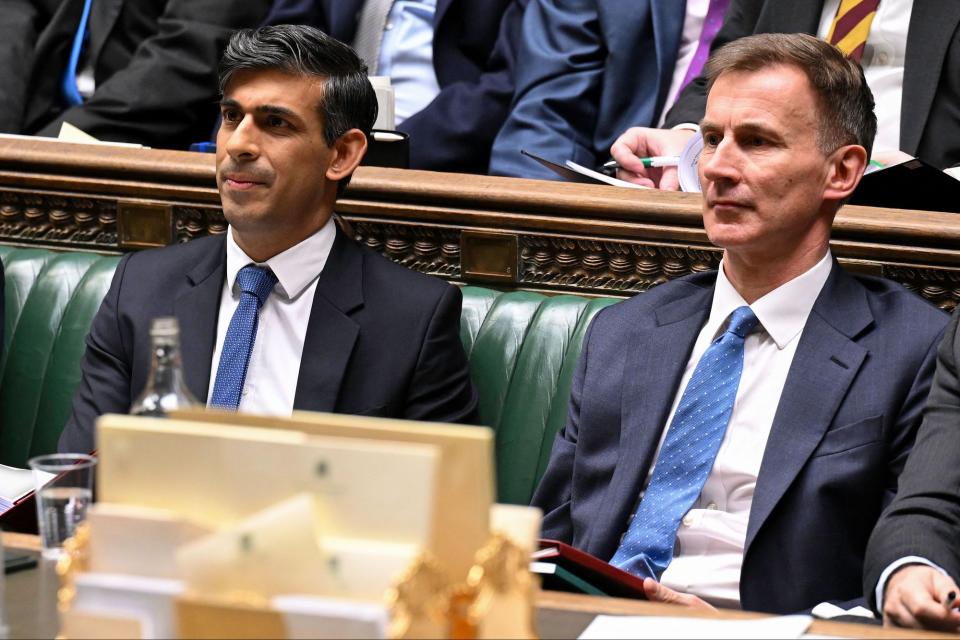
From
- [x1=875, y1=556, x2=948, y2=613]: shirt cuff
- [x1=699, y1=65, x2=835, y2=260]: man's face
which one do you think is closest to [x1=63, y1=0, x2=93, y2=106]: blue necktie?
[x1=699, y1=65, x2=835, y2=260]: man's face

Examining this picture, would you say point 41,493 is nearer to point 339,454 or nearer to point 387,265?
point 339,454

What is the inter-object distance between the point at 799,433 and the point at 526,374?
0.66 m

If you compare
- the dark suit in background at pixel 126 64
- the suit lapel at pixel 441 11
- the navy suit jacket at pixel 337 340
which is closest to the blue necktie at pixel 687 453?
the navy suit jacket at pixel 337 340

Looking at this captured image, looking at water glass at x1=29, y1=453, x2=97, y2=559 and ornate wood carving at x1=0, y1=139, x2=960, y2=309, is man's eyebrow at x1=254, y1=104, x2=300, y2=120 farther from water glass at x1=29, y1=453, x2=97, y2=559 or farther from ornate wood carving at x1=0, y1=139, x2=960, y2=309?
water glass at x1=29, y1=453, x2=97, y2=559

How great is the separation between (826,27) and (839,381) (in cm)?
136

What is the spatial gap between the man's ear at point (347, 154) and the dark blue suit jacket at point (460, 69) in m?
0.82

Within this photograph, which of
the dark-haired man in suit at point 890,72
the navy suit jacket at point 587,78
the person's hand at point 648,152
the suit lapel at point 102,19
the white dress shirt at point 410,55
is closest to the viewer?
the person's hand at point 648,152

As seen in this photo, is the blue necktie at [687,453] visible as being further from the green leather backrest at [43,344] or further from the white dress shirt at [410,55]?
the white dress shirt at [410,55]

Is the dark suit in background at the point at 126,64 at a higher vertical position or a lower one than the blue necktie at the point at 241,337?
higher

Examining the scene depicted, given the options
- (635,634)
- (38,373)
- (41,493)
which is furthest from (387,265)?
(635,634)

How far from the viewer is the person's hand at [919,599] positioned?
5.64ft

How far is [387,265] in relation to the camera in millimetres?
2646

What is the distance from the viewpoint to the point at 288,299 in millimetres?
2615

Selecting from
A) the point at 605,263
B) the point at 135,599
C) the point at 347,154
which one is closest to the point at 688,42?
the point at 605,263
